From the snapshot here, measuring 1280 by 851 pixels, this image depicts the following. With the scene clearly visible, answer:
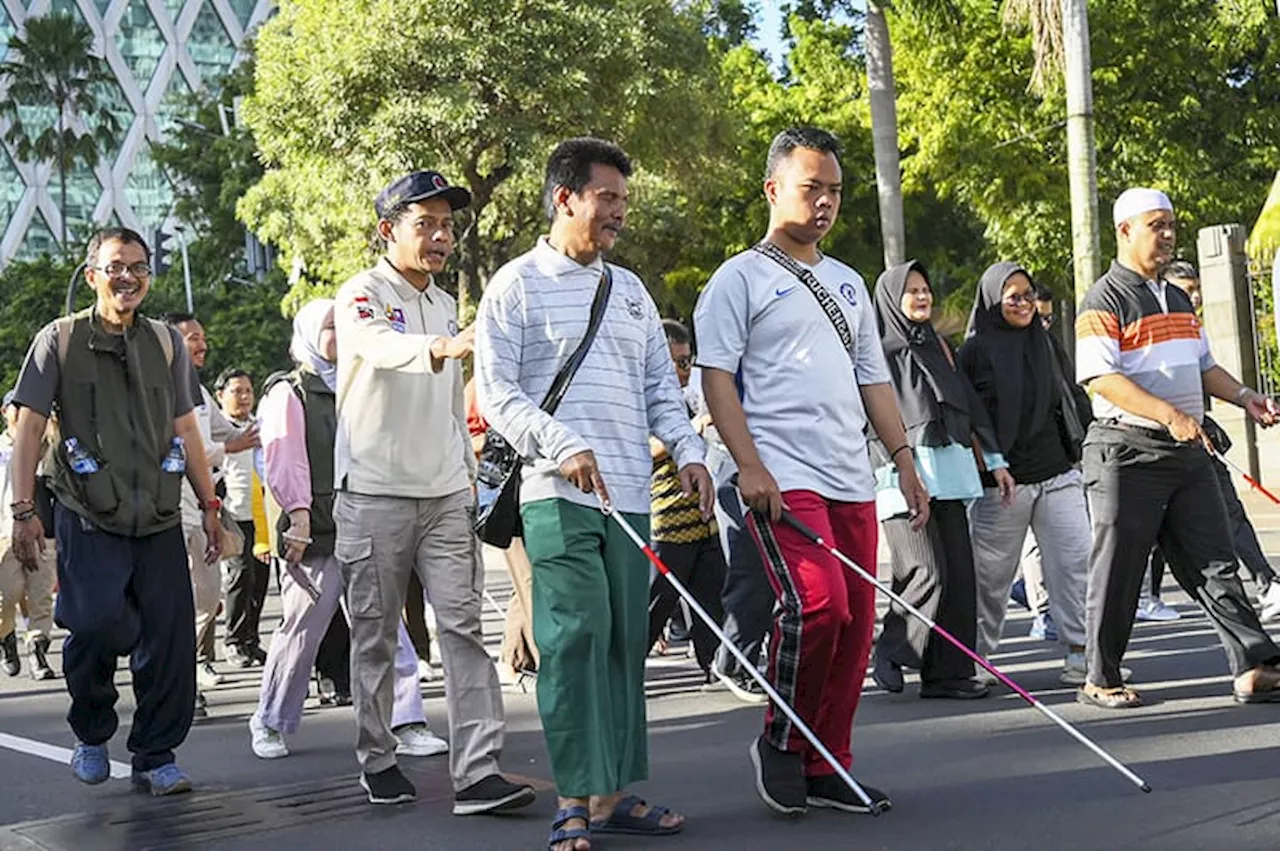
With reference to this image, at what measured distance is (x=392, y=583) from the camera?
20.7 ft

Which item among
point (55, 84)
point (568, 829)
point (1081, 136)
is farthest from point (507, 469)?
point (55, 84)

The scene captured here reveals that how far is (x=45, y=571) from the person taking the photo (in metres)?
11.9

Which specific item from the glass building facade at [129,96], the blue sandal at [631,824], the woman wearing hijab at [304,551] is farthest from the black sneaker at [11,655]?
the glass building facade at [129,96]

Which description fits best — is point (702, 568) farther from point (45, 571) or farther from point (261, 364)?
point (261, 364)

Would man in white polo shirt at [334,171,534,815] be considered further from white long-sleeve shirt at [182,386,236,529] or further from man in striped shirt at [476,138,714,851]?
white long-sleeve shirt at [182,386,236,529]

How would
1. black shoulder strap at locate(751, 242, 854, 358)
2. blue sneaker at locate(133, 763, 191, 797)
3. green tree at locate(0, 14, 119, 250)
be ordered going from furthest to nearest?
green tree at locate(0, 14, 119, 250) → blue sneaker at locate(133, 763, 191, 797) → black shoulder strap at locate(751, 242, 854, 358)

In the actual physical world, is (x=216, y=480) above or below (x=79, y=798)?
above

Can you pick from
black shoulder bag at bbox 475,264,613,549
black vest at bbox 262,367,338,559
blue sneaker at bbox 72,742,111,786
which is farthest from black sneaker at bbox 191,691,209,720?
black shoulder bag at bbox 475,264,613,549

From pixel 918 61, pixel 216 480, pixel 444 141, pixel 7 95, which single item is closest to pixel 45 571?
pixel 216 480

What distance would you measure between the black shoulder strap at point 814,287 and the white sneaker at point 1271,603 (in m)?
5.25

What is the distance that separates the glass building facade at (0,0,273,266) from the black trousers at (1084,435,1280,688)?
275 ft

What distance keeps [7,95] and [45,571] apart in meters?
62.3

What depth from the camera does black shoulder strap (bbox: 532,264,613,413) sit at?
5512 millimetres

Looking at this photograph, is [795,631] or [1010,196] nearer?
[795,631]
